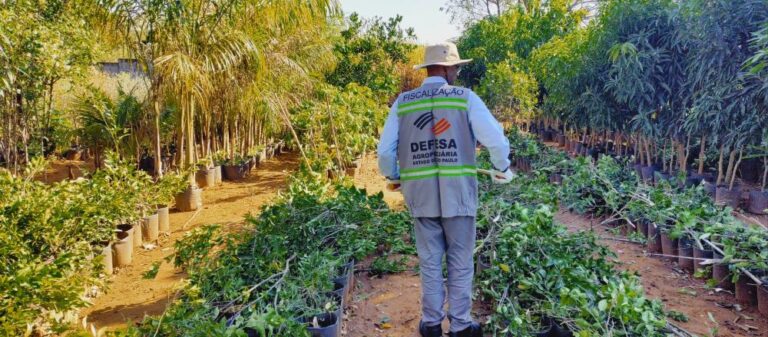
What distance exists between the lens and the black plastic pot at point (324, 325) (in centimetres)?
264

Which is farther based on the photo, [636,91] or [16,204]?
[636,91]

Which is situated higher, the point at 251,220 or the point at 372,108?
the point at 372,108

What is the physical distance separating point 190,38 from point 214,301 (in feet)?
13.4

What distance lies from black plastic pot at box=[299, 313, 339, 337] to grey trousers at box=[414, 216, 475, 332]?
51 centimetres

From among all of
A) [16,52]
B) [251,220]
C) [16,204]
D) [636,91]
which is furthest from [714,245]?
[16,52]

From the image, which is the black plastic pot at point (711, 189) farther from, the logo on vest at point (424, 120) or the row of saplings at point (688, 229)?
the logo on vest at point (424, 120)

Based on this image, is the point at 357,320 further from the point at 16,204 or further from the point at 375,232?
the point at 16,204

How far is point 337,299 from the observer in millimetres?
3072

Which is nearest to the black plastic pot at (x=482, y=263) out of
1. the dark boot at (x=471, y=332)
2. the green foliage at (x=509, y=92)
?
the dark boot at (x=471, y=332)

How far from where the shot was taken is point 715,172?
758 centimetres

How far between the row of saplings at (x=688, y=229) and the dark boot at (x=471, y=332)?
147 centimetres

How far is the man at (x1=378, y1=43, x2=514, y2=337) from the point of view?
2.70 m

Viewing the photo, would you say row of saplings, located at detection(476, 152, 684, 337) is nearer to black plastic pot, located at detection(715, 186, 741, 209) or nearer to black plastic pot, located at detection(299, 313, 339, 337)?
black plastic pot, located at detection(299, 313, 339, 337)

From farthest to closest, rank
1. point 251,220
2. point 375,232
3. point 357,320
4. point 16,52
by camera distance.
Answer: point 16,52 → point 375,232 → point 251,220 → point 357,320
